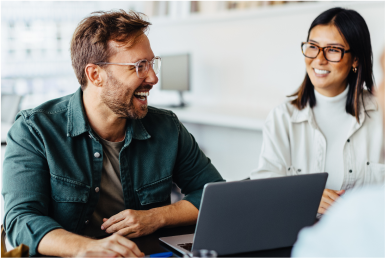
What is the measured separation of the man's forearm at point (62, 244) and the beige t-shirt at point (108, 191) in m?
0.33

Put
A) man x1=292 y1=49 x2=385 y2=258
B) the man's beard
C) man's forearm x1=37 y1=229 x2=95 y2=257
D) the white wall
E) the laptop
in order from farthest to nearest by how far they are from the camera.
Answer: the white wall < the man's beard < man's forearm x1=37 y1=229 x2=95 y2=257 < the laptop < man x1=292 y1=49 x2=385 y2=258

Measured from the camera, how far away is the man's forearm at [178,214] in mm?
1370

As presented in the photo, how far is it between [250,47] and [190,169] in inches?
94.8

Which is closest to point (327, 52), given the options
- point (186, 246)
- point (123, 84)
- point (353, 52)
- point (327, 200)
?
point (353, 52)

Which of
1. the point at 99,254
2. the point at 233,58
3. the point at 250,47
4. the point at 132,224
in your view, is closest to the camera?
the point at 99,254

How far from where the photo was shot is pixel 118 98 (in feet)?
5.14

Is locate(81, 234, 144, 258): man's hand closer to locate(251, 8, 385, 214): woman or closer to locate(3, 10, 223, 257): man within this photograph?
locate(3, 10, 223, 257): man

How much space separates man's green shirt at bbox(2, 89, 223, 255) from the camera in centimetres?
131

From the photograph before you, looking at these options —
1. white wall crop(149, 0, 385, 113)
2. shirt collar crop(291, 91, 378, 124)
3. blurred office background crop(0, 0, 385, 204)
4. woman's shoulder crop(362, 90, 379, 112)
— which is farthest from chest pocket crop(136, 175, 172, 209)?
white wall crop(149, 0, 385, 113)

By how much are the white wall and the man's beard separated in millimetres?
2065

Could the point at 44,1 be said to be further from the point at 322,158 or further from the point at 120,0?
the point at 322,158

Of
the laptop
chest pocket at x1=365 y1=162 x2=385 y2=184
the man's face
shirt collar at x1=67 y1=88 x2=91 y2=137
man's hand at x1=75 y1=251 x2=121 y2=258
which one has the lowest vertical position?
chest pocket at x1=365 y1=162 x2=385 y2=184

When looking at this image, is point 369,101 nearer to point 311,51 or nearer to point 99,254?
point 311,51

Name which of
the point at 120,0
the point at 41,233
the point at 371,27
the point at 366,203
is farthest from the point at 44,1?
the point at 366,203
